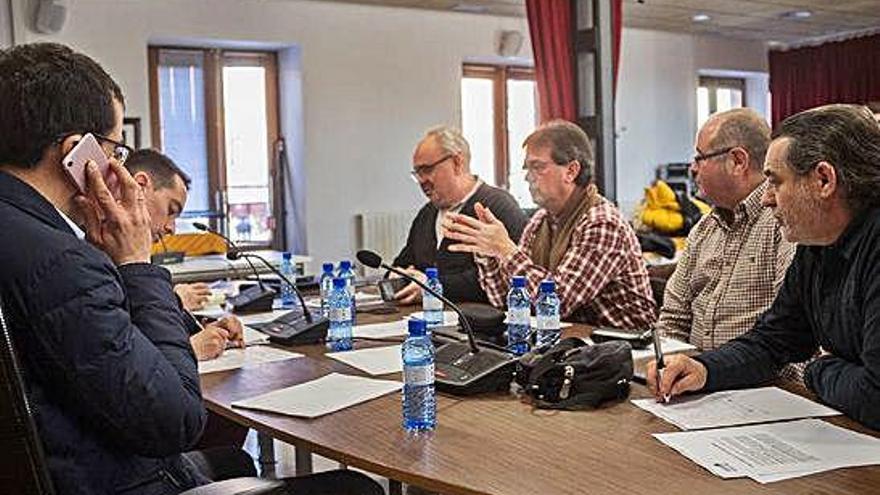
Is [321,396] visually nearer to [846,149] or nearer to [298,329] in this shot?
[298,329]

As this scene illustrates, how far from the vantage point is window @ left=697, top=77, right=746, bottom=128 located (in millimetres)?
9969

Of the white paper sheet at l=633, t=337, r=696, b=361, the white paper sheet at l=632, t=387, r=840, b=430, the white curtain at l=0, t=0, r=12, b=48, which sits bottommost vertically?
the white paper sheet at l=632, t=387, r=840, b=430

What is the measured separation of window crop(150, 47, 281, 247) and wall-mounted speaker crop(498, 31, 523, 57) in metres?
2.00

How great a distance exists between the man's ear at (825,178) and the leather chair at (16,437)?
1420 millimetres

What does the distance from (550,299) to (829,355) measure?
0.76 meters

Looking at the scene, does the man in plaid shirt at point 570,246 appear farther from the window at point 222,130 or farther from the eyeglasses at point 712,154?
the window at point 222,130

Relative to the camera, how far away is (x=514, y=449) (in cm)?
153

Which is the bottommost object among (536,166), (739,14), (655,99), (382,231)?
(382,231)

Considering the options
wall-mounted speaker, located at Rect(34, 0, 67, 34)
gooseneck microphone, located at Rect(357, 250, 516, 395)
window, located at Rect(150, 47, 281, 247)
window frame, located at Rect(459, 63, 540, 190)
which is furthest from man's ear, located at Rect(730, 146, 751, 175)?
window frame, located at Rect(459, 63, 540, 190)

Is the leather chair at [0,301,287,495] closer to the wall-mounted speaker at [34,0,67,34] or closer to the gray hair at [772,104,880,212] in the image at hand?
the gray hair at [772,104,880,212]

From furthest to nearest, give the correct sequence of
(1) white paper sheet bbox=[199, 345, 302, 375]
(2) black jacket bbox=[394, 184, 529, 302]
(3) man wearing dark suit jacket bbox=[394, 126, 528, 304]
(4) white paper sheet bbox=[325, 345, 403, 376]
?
(3) man wearing dark suit jacket bbox=[394, 126, 528, 304]
(2) black jacket bbox=[394, 184, 529, 302]
(1) white paper sheet bbox=[199, 345, 302, 375]
(4) white paper sheet bbox=[325, 345, 403, 376]

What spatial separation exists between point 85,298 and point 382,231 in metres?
6.18

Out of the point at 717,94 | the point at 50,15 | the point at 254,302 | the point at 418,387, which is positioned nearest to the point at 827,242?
the point at 418,387

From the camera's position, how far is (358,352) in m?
2.42
